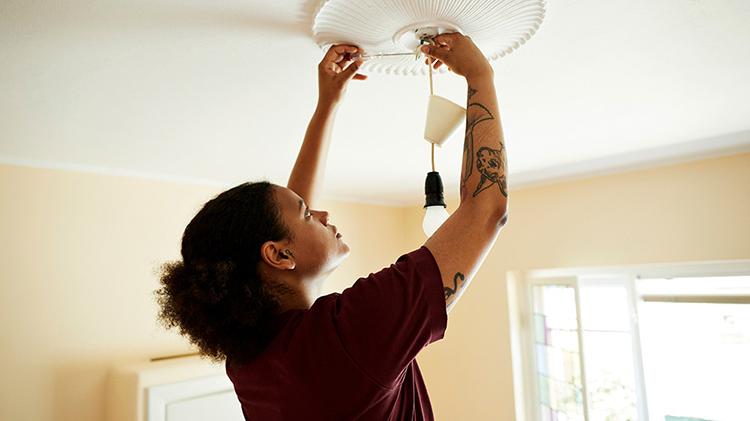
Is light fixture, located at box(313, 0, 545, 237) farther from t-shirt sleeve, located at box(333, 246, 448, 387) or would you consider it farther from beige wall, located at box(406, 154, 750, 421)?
beige wall, located at box(406, 154, 750, 421)

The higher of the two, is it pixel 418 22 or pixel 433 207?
pixel 418 22

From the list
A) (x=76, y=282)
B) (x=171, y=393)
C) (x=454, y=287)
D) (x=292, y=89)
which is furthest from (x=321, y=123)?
(x=76, y=282)

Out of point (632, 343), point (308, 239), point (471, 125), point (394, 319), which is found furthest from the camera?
point (632, 343)

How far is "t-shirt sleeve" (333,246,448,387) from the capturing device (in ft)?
2.06

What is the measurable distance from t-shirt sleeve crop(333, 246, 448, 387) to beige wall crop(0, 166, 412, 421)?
1.92 metres

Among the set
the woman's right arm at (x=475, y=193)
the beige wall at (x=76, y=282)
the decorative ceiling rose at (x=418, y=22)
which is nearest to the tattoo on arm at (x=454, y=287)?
the woman's right arm at (x=475, y=193)

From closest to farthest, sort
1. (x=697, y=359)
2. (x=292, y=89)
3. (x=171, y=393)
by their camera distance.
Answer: (x=292, y=89), (x=171, y=393), (x=697, y=359)

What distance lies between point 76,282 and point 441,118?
1.95 metres

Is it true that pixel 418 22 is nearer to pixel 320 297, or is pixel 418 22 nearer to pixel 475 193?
pixel 475 193

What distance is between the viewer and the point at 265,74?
1218 millimetres

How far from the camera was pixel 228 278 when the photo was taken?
30.8 inches

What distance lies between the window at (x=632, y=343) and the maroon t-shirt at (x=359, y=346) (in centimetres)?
208

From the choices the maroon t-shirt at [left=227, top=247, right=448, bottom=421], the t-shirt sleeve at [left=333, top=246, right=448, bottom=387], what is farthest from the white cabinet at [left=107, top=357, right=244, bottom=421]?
the t-shirt sleeve at [left=333, top=246, right=448, bottom=387]

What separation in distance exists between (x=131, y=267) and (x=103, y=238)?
185 millimetres
